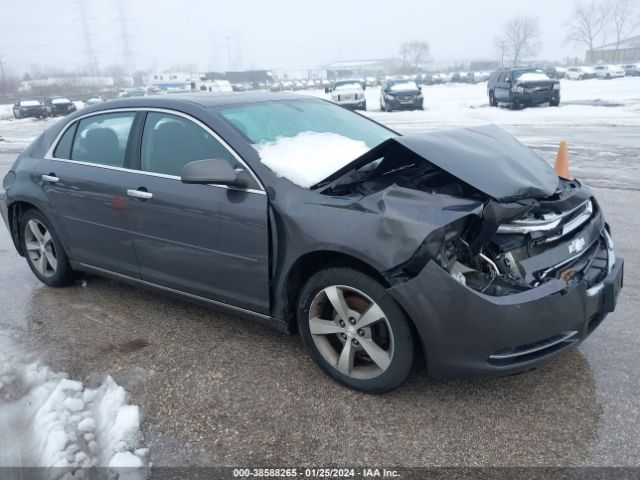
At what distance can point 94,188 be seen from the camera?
13.7 ft

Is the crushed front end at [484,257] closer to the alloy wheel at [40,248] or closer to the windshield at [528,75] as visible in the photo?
the alloy wheel at [40,248]

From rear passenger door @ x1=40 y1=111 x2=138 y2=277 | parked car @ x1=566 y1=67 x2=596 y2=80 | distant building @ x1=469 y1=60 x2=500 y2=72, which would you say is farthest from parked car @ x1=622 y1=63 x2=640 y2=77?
rear passenger door @ x1=40 y1=111 x2=138 y2=277

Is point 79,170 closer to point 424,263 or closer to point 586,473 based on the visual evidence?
point 424,263

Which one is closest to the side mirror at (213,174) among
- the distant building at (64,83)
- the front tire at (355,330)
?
the front tire at (355,330)

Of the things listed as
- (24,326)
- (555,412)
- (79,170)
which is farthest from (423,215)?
(24,326)

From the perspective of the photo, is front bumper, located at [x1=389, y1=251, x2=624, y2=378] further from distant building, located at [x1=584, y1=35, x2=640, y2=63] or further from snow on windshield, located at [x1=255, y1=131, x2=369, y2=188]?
distant building, located at [x1=584, y1=35, x2=640, y2=63]

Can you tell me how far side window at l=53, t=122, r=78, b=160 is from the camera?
181 inches

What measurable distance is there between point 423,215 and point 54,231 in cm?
334

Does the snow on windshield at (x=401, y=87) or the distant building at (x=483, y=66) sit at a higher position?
the snow on windshield at (x=401, y=87)

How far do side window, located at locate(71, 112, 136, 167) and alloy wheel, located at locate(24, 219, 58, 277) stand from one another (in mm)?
842

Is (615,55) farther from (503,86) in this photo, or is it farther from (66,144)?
(66,144)

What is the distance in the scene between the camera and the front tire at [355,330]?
2.90m

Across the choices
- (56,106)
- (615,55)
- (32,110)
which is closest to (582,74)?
(56,106)

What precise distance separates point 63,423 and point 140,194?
1557 millimetres
